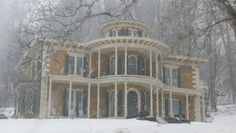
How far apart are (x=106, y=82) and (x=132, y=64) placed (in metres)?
2.74

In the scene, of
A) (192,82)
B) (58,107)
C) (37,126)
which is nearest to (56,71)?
(58,107)

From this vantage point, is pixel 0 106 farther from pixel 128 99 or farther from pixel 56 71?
pixel 128 99

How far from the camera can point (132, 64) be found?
34.4 m

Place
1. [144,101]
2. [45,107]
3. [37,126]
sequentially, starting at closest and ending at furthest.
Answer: [37,126], [45,107], [144,101]

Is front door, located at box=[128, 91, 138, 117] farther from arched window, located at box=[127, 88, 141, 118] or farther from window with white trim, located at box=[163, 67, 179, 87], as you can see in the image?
window with white trim, located at box=[163, 67, 179, 87]

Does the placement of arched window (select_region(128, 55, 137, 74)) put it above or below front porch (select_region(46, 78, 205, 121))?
above

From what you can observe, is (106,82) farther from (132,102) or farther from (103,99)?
(132,102)

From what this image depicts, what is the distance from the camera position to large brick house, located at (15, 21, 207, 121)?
3262cm

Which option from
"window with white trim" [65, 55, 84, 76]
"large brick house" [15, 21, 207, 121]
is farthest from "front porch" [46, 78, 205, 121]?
"window with white trim" [65, 55, 84, 76]

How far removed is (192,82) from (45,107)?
12800mm

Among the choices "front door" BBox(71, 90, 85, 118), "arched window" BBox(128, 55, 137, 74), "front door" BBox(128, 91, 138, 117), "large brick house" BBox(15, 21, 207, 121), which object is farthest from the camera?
"arched window" BBox(128, 55, 137, 74)

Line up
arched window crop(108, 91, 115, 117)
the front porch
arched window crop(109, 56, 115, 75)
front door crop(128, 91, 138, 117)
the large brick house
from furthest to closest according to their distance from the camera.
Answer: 1. arched window crop(109, 56, 115, 75)
2. arched window crop(108, 91, 115, 117)
3. front door crop(128, 91, 138, 117)
4. the front porch
5. the large brick house

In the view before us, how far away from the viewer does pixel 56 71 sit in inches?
1325

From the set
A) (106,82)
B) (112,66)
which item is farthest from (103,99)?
(112,66)
